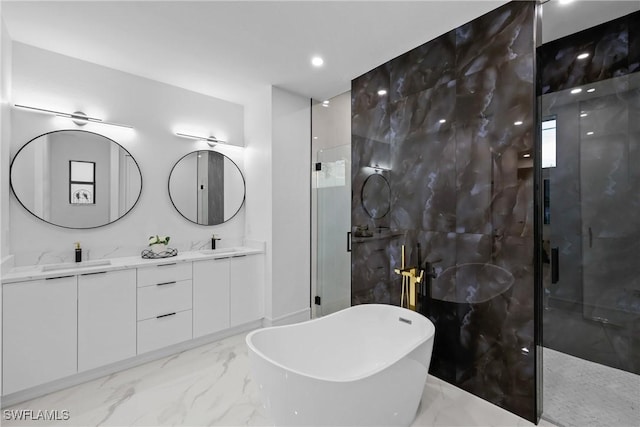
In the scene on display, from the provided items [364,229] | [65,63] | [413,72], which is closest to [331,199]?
[364,229]

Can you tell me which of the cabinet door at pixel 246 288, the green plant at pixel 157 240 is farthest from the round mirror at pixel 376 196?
the green plant at pixel 157 240

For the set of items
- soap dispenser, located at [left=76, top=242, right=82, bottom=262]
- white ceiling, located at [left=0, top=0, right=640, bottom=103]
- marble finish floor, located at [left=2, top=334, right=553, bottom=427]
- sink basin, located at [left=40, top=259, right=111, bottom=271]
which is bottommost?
marble finish floor, located at [left=2, top=334, right=553, bottom=427]

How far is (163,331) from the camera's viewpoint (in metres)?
2.68

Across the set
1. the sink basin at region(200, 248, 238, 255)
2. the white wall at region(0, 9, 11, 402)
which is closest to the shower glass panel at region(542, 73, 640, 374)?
the sink basin at region(200, 248, 238, 255)

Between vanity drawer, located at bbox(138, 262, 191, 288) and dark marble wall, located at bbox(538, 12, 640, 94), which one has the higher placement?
dark marble wall, located at bbox(538, 12, 640, 94)

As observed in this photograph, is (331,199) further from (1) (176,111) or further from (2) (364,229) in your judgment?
(1) (176,111)

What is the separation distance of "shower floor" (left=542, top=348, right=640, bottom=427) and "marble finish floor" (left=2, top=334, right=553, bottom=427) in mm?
196

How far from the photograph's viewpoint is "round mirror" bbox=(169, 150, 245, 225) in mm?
3303

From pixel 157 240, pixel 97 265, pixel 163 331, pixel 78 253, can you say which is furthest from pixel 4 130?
pixel 163 331

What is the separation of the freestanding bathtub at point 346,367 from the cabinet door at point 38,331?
1591mm

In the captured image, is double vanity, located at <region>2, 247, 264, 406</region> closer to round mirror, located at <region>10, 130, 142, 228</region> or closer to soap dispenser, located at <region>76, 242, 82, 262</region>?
soap dispenser, located at <region>76, 242, 82, 262</region>

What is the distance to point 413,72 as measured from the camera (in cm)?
253

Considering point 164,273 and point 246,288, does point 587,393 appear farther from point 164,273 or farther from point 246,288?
point 164,273

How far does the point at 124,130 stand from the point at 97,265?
1372 mm
